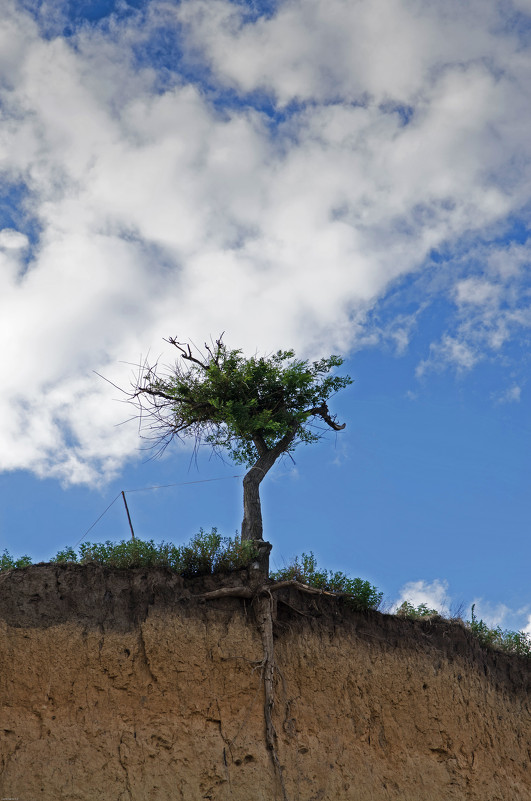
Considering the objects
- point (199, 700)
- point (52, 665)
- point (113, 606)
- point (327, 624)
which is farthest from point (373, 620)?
point (52, 665)

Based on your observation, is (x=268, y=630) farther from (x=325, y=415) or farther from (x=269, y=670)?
(x=325, y=415)

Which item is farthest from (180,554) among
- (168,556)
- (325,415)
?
(325,415)

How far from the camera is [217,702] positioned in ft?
41.3

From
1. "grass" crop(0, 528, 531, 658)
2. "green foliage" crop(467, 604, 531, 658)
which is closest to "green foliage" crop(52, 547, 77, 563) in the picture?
"grass" crop(0, 528, 531, 658)

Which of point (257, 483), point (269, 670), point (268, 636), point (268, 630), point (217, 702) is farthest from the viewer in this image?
point (257, 483)

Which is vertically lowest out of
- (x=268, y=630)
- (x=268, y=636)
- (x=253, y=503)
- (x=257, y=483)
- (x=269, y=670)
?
(x=269, y=670)

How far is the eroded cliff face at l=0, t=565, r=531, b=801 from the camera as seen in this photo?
37.9 ft

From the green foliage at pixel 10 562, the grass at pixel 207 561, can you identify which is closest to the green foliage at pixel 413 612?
the grass at pixel 207 561

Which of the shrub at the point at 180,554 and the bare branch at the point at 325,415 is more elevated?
the bare branch at the point at 325,415

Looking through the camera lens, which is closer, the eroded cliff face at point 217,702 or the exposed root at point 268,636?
the eroded cliff face at point 217,702

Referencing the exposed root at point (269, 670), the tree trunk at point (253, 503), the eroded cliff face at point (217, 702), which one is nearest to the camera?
the eroded cliff face at point (217, 702)

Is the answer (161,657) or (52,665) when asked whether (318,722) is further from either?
(52,665)

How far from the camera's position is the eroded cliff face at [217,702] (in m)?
11.5

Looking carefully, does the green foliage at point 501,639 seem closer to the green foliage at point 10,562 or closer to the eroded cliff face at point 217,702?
the eroded cliff face at point 217,702
